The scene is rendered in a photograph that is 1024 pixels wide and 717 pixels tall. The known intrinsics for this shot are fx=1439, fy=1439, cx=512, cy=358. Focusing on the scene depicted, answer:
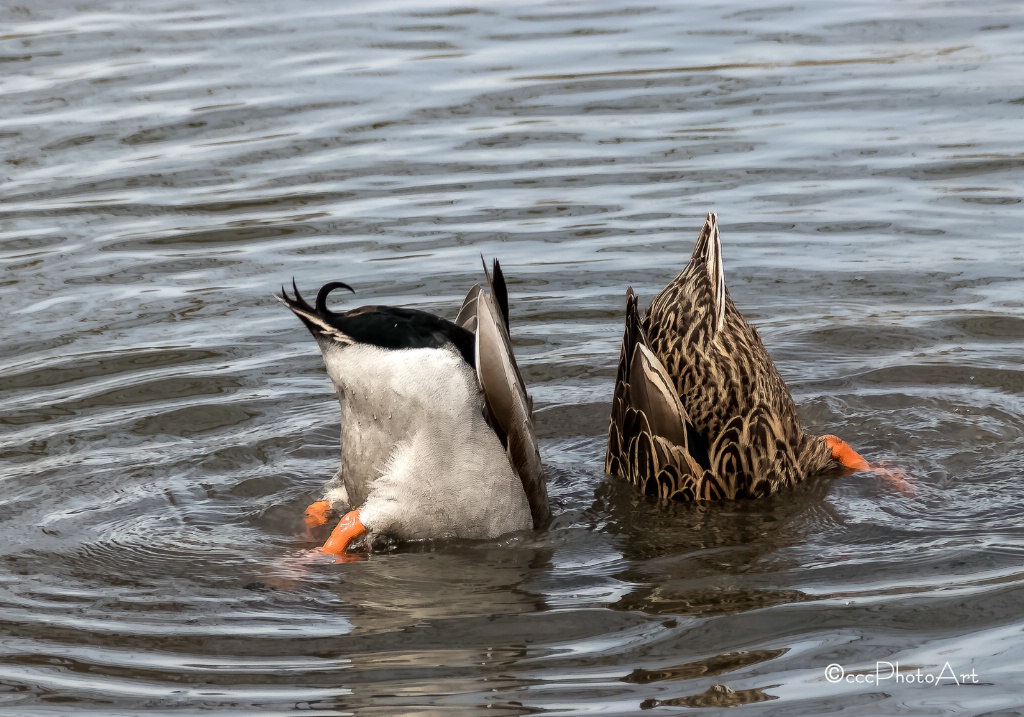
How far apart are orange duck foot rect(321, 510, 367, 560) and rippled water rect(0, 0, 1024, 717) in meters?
0.06

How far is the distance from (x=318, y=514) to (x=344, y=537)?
44cm

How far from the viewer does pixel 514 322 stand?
7.48 meters

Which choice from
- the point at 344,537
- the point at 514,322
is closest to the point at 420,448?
the point at 344,537

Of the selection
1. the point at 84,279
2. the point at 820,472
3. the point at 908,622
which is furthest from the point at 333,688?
the point at 84,279

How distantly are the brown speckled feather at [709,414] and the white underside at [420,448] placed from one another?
2.36 ft

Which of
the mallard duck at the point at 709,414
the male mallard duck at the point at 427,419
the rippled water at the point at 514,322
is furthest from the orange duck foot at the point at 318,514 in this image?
the mallard duck at the point at 709,414

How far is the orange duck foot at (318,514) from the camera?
5430 mm

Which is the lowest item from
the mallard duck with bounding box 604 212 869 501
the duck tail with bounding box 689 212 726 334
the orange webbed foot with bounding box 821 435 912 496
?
the orange webbed foot with bounding box 821 435 912 496

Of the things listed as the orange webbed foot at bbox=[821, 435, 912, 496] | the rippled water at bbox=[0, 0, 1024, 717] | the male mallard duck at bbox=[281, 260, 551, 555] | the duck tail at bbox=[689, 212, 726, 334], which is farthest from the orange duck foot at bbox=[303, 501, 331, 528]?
the orange webbed foot at bbox=[821, 435, 912, 496]

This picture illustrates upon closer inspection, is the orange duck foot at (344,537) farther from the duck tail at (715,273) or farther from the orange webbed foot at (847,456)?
the orange webbed foot at (847,456)

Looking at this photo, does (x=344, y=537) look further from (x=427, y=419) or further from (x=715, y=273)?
(x=715, y=273)

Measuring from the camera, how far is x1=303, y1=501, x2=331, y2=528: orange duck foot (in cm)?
543

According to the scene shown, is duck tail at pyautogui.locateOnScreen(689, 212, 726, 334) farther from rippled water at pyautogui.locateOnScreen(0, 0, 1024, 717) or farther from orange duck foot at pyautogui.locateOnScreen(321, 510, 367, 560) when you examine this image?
orange duck foot at pyautogui.locateOnScreen(321, 510, 367, 560)

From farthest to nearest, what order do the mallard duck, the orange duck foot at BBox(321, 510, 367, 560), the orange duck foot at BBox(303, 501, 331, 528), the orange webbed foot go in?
1. the orange webbed foot
2. the mallard duck
3. the orange duck foot at BBox(303, 501, 331, 528)
4. the orange duck foot at BBox(321, 510, 367, 560)
